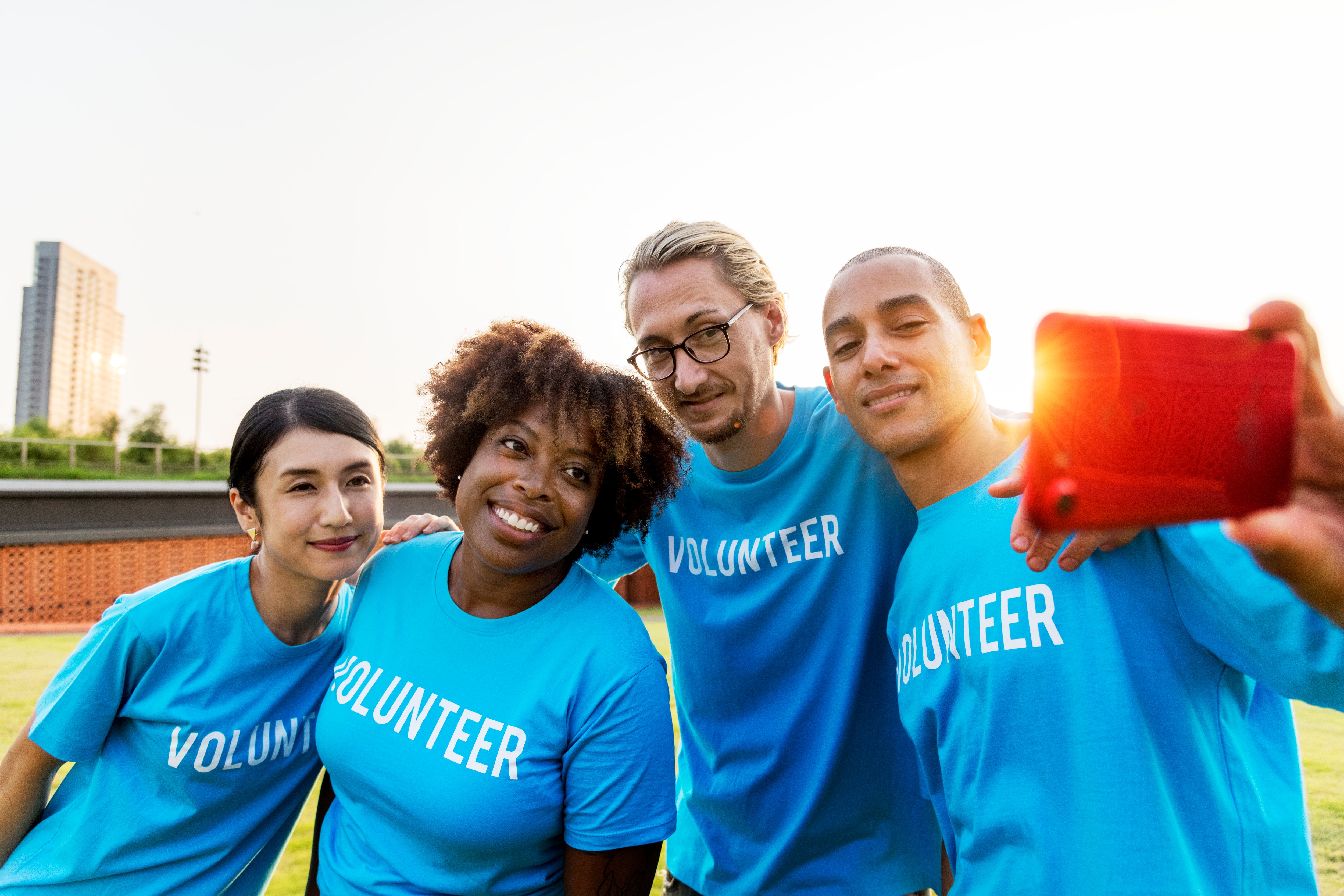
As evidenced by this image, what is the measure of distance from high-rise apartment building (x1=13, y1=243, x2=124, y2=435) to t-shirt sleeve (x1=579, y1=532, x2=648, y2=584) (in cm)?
9846

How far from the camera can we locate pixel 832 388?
207 cm

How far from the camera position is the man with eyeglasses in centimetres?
224

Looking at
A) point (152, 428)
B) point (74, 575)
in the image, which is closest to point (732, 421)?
point (74, 575)

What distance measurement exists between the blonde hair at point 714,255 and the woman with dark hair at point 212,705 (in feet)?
3.94

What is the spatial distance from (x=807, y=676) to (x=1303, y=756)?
6880mm

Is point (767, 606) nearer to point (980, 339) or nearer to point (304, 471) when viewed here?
point (980, 339)

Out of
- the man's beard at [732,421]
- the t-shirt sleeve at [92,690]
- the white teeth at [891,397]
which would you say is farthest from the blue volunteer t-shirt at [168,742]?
the white teeth at [891,397]

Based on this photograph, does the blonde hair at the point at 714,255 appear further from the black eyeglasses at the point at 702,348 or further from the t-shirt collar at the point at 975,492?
the t-shirt collar at the point at 975,492

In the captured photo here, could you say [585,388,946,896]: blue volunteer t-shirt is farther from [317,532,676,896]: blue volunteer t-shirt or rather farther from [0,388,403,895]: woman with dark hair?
[0,388,403,895]: woman with dark hair

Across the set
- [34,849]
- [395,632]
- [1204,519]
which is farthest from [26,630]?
[1204,519]

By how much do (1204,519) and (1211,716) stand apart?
84 centimetres

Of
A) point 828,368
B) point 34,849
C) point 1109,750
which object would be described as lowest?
point 34,849

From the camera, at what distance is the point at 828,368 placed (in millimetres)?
2020

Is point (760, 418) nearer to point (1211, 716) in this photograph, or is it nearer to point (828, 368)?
point (828, 368)
